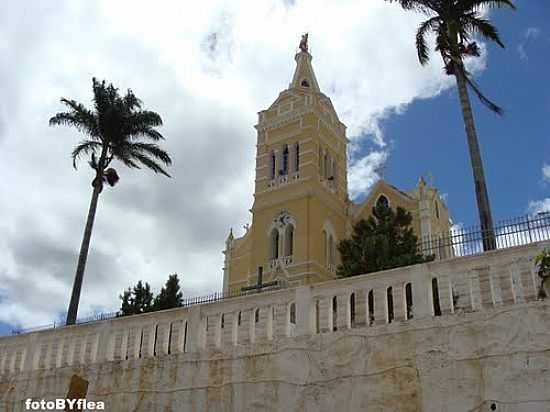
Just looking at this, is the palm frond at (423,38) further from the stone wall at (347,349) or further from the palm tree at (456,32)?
the stone wall at (347,349)

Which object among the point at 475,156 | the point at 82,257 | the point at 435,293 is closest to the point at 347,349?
the point at 435,293

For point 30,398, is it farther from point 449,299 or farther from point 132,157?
point 132,157

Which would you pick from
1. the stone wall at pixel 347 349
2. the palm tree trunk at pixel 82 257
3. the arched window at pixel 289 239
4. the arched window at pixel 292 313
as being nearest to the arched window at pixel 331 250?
the arched window at pixel 289 239

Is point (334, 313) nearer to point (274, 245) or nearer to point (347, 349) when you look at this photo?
point (347, 349)

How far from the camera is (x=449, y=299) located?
7.61 m

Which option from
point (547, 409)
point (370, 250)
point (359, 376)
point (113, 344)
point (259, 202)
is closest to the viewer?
point (547, 409)

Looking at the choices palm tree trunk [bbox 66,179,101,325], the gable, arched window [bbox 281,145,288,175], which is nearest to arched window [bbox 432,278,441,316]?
palm tree trunk [bbox 66,179,101,325]

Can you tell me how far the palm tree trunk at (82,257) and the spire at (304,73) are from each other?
18360 mm

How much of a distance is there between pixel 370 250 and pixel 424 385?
12.1m

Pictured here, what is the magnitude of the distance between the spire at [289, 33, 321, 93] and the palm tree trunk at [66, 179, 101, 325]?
18.4 meters

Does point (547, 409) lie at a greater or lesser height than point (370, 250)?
lesser

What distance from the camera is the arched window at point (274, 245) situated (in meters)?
32.0

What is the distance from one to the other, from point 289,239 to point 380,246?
42.9 feet

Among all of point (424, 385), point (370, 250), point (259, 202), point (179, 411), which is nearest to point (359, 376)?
point (424, 385)
